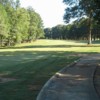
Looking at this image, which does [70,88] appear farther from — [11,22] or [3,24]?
[11,22]

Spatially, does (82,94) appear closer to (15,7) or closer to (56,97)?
(56,97)

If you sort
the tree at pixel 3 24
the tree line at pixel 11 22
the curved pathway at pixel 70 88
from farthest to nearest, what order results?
the tree line at pixel 11 22 → the tree at pixel 3 24 → the curved pathway at pixel 70 88

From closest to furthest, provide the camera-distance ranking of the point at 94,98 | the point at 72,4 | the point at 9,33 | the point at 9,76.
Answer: the point at 94,98 → the point at 9,76 → the point at 72,4 → the point at 9,33

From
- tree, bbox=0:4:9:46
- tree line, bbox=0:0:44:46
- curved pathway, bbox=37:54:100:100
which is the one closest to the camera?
curved pathway, bbox=37:54:100:100

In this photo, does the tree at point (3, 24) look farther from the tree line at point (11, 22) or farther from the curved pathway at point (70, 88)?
the curved pathway at point (70, 88)

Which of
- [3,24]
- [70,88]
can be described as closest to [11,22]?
[3,24]

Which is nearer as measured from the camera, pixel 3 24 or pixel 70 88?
pixel 70 88

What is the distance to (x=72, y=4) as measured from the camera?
233 ft

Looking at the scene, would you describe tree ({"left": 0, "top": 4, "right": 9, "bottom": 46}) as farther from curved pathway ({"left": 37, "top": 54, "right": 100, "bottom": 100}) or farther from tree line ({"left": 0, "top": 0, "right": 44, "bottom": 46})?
curved pathway ({"left": 37, "top": 54, "right": 100, "bottom": 100})

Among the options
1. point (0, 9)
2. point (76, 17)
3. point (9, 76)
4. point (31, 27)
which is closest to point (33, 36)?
point (31, 27)

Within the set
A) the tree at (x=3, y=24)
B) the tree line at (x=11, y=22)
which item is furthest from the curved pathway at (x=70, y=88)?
the tree line at (x=11, y=22)

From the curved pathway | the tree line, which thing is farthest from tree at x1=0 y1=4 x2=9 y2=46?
the curved pathway

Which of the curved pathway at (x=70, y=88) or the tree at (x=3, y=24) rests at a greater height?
the tree at (x=3, y=24)

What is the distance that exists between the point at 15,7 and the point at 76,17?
77.0 ft
